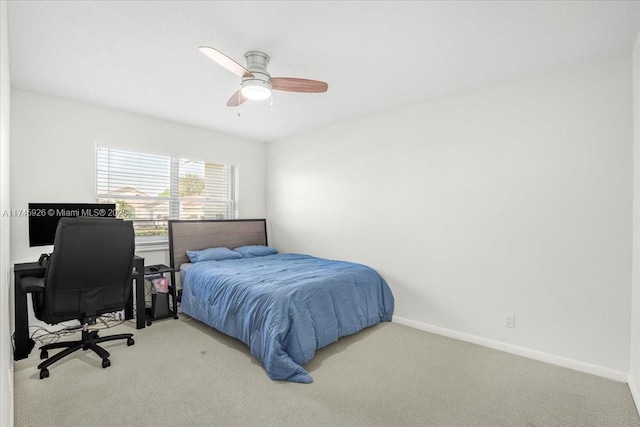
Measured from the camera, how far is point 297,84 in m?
2.55

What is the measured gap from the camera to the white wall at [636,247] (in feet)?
7.48

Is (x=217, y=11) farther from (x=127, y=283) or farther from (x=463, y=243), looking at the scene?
(x=463, y=243)

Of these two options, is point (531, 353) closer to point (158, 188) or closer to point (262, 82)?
point (262, 82)

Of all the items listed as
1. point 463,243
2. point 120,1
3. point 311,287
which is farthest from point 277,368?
point 120,1

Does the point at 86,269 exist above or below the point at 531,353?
above

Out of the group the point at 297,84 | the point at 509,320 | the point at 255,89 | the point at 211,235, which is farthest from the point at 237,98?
the point at 509,320

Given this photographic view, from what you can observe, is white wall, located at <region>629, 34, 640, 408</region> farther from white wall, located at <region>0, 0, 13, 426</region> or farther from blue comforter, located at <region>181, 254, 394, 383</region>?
white wall, located at <region>0, 0, 13, 426</region>

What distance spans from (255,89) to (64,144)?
2494 mm

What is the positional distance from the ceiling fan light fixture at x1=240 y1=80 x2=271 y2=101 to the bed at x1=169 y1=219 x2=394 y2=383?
161cm

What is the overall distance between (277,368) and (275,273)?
3.67 feet

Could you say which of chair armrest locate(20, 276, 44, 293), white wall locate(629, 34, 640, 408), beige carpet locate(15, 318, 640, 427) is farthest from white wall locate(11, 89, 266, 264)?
white wall locate(629, 34, 640, 408)

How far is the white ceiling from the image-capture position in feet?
6.71

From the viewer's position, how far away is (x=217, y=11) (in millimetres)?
2059

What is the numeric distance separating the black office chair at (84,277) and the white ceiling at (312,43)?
1347 millimetres
